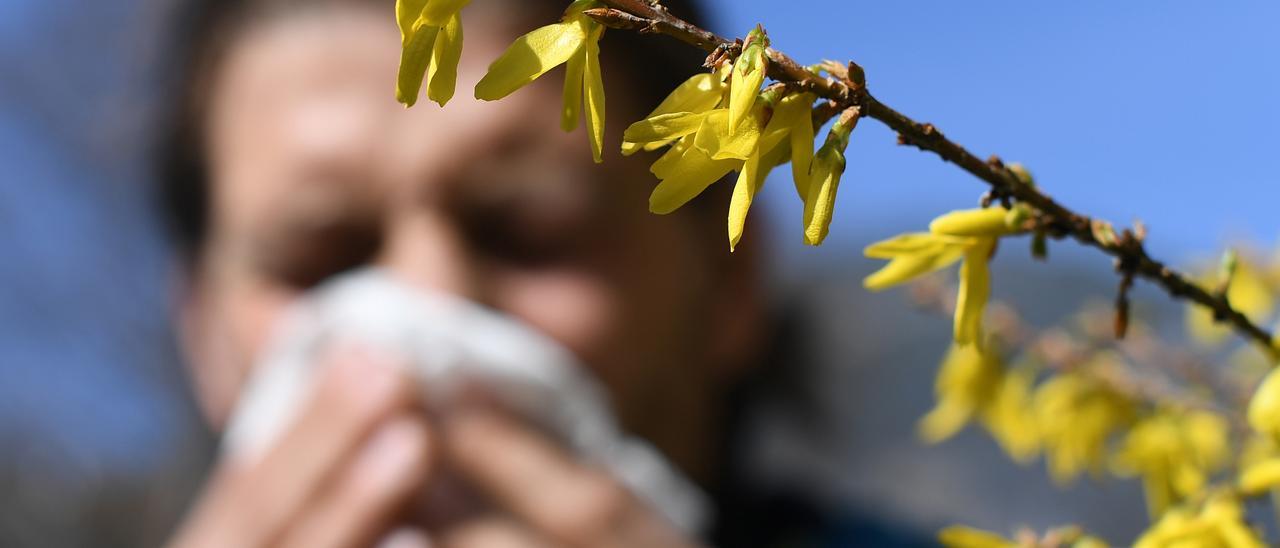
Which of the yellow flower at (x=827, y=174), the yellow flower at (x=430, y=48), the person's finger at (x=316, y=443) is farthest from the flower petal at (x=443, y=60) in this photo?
the person's finger at (x=316, y=443)

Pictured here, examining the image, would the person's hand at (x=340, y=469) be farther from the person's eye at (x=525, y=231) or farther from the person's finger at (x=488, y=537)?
the person's eye at (x=525, y=231)

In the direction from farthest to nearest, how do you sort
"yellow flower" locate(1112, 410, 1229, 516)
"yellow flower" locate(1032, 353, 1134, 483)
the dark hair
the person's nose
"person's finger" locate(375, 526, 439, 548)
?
the dark hair
the person's nose
"person's finger" locate(375, 526, 439, 548)
"yellow flower" locate(1032, 353, 1134, 483)
"yellow flower" locate(1112, 410, 1229, 516)

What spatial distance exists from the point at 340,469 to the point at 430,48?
2.57ft

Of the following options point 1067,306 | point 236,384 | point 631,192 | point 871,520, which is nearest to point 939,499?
point 871,520

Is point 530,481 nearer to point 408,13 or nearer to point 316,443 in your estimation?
point 316,443

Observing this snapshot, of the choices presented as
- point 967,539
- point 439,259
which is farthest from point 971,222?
point 439,259

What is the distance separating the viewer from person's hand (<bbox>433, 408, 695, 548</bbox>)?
100cm

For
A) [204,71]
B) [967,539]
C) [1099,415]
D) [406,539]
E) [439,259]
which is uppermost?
[204,71]

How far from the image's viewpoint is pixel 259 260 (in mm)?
1362

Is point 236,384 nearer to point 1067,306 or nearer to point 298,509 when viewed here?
point 298,509

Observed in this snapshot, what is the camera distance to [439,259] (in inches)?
48.4

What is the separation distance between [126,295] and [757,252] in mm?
2159

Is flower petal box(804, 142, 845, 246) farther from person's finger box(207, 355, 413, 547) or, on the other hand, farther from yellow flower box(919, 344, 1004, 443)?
person's finger box(207, 355, 413, 547)

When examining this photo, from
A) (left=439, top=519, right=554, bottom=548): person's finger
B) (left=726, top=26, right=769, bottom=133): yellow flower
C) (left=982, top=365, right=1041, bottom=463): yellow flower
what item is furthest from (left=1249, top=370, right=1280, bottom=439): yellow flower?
(left=439, top=519, right=554, bottom=548): person's finger
